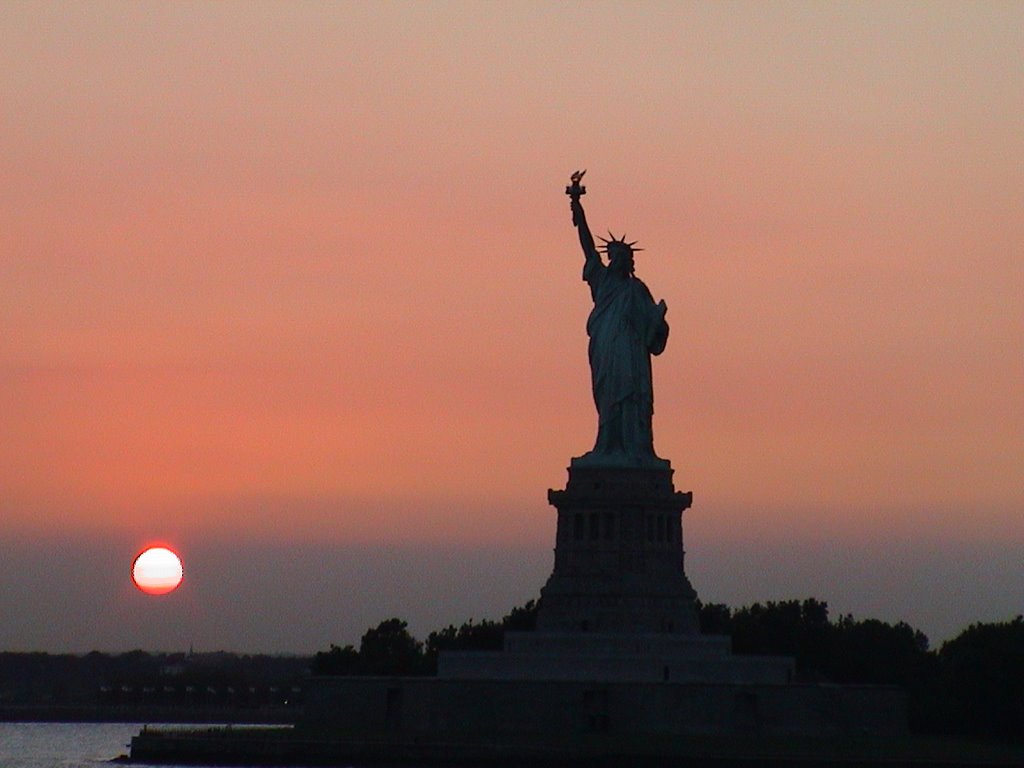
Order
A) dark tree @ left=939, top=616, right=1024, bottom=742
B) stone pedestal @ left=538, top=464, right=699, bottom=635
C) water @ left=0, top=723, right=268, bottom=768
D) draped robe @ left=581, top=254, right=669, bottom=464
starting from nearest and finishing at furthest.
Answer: stone pedestal @ left=538, top=464, right=699, bottom=635 → draped robe @ left=581, top=254, right=669, bottom=464 → dark tree @ left=939, top=616, right=1024, bottom=742 → water @ left=0, top=723, right=268, bottom=768

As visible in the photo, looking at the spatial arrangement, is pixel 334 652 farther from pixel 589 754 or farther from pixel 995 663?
pixel 589 754

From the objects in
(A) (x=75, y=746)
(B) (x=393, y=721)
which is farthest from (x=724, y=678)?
(A) (x=75, y=746)

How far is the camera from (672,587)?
90062mm

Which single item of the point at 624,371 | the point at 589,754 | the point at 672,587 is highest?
the point at 624,371

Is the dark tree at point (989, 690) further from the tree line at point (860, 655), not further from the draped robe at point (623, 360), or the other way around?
the draped robe at point (623, 360)

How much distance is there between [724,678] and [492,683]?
24.0ft

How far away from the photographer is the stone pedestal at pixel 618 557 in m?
89.1

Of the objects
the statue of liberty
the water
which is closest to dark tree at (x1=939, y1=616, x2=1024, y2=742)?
the statue of liberty

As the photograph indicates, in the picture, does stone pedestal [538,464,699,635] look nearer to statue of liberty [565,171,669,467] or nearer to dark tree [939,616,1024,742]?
statue of liberty [565,171,669,467]

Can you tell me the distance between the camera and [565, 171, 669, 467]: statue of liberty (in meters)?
91.8

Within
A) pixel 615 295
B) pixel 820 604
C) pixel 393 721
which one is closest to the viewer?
pixel 393 721

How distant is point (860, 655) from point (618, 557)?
2614cm

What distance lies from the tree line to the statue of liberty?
14.2 meters


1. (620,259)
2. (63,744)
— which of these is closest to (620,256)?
(620,259)
